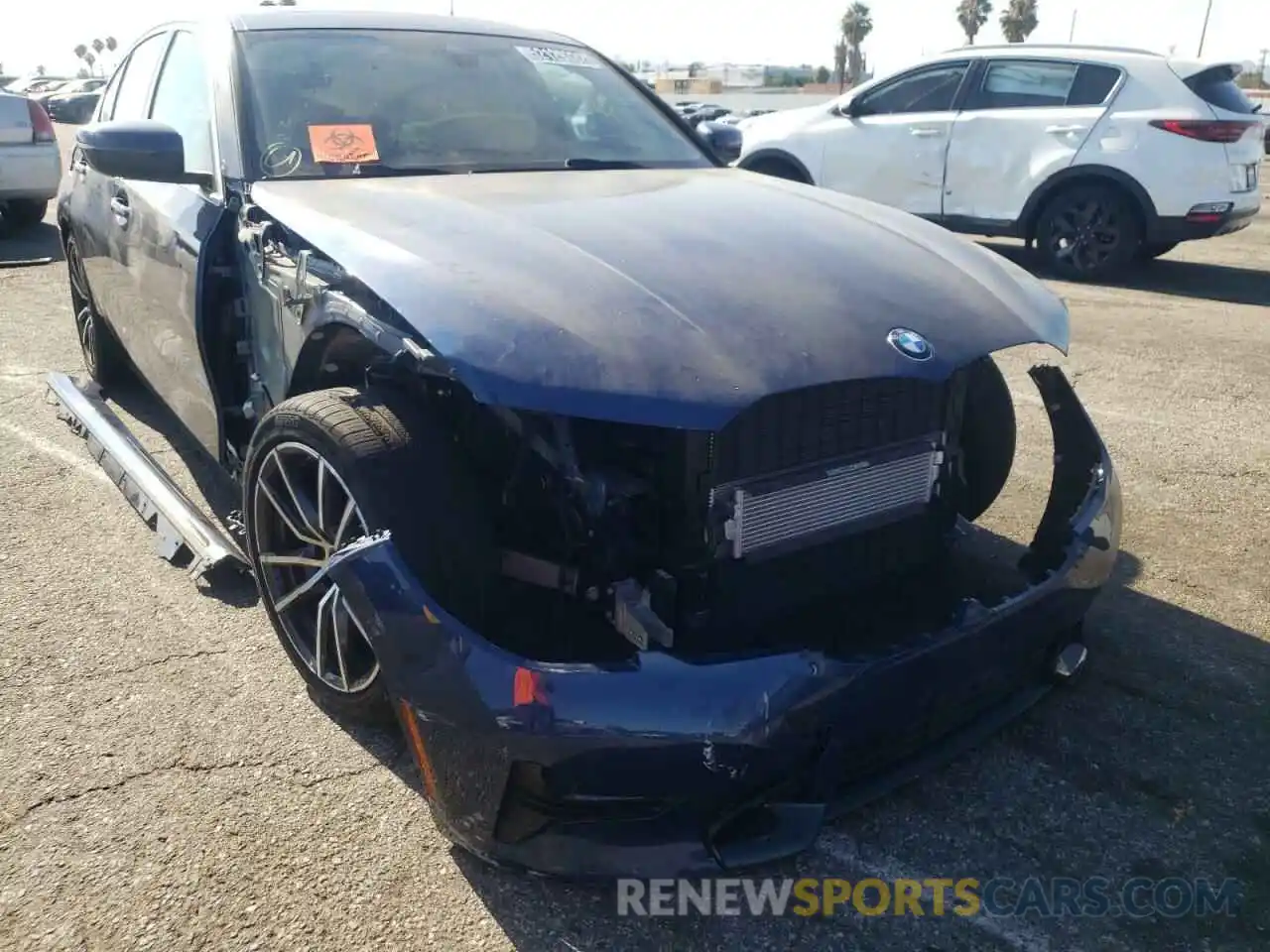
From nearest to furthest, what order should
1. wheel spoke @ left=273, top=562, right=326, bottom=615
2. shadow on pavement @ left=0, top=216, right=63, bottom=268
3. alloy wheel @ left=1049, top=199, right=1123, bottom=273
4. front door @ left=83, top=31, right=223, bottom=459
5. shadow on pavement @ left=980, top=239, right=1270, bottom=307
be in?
wheel spoke @ left=273, top=562, right=326, bottom=615 < front door @ left=83, top=31, right=223, bottom=459 < shadow on pavement @ left=980, top=239, right=1270, bottom=307 < alloy wheel @ left=1049, top=199, right=1123, bottom=273 < shadow on pavement @ left=0, top=216, right=63, bottom=268

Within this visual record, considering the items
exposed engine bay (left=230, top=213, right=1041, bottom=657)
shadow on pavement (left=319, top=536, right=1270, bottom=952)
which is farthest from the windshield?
shadow on pavement (left=319, top=536, right=1270, bottom=952)

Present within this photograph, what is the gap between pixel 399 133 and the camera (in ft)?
10.5

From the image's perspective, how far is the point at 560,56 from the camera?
12.7 feet

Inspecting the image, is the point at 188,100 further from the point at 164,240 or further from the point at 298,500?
the point at 298,500

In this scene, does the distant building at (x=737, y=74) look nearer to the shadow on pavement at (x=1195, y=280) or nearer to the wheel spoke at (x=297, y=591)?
the shadow on pavement at (x=1195, y=280)

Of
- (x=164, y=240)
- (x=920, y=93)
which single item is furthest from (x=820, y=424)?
(x=920, y=93)

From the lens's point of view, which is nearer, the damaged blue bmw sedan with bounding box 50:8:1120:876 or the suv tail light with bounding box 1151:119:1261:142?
the damaged blue bmw sedan with bounding box 50:8:1120:876

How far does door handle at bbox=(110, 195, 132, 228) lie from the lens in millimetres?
3752

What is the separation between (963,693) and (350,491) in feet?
4.34

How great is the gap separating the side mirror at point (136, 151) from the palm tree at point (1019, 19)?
73.1 m

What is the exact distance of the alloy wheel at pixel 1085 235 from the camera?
322 inches

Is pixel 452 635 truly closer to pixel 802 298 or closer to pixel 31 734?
pixel 802 298

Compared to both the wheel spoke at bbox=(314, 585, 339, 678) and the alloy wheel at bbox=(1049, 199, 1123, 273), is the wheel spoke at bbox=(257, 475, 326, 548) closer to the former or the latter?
the wheel spoke at bbox=(314, 585, 339, 678)

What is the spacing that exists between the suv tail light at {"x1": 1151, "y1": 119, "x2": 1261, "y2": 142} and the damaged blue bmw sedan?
590cm
